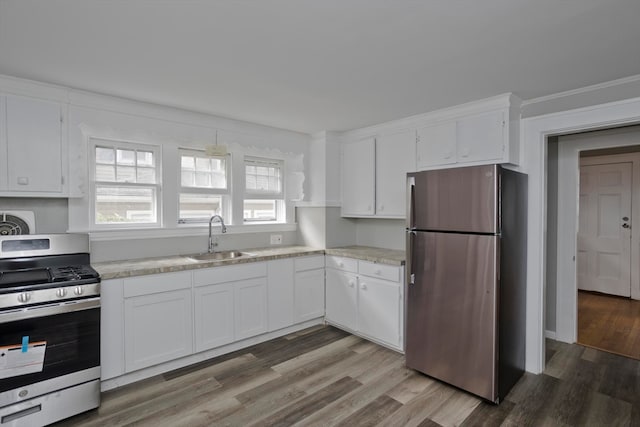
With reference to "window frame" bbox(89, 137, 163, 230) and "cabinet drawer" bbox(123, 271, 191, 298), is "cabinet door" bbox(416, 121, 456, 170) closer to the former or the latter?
"cabinet drawer" bbox(123, 271, 191, 298)

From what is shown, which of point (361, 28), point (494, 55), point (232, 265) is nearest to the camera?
point (361, 28)

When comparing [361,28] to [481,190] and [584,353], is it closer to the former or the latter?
[481,190]

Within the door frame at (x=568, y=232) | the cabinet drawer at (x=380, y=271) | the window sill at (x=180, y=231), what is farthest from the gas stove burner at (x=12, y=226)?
the door frame at (x=568, y=232)

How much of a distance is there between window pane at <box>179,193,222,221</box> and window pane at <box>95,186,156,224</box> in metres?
0.30

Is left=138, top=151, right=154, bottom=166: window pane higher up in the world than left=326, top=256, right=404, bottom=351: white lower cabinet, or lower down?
higher up

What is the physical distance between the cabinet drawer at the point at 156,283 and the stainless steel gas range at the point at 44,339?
0.28m

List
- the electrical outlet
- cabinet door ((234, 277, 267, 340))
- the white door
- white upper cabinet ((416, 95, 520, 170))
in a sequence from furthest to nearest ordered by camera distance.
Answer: the white door < the electrical outlet < cabinet door ((234, 277, 267, 340)) < white upper cabinet ((416, 95, 520, 170))

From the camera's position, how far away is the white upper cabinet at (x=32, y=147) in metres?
2.35

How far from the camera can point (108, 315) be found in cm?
246

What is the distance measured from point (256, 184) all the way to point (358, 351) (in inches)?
84.0

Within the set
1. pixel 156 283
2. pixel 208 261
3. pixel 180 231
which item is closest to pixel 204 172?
pixel 180 231

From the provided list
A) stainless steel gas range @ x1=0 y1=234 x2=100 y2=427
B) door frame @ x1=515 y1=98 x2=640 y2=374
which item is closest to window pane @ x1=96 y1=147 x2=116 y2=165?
stainless steel gas range @ x1=0 y1=234 x2=100 y2=427

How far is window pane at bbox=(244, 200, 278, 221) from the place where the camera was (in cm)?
396

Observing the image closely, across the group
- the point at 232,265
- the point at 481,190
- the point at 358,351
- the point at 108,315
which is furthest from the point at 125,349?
the point at 481,190
